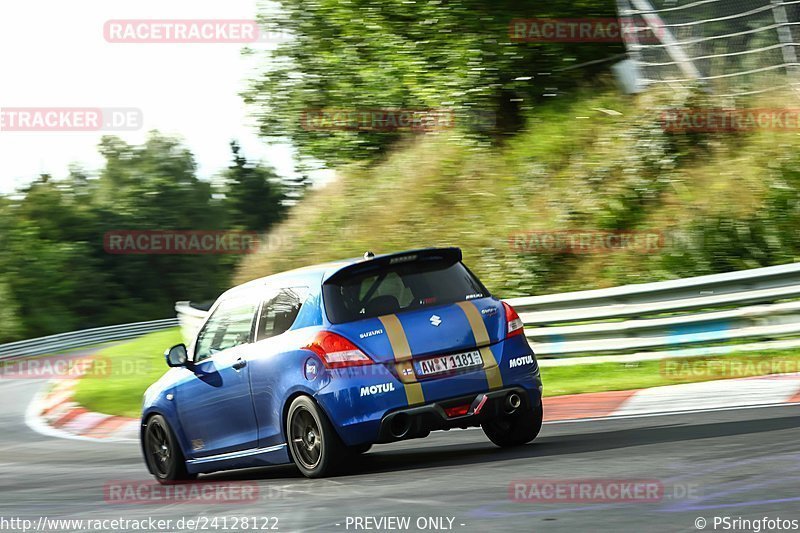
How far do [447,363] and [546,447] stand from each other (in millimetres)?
1139

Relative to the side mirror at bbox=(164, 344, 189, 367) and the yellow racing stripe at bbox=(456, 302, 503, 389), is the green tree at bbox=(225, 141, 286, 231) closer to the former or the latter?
the side mirror at bbox=(164, 344, 189, 367)

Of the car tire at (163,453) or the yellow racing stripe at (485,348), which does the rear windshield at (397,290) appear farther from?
the car tire at (163,453)

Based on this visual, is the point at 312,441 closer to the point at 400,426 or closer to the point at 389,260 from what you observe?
the point at 400,426

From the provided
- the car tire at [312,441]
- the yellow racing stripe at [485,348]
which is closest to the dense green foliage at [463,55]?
the yellow racing stripe at [485,348]

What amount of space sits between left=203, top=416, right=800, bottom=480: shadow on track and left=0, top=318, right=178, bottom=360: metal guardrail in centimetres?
3221

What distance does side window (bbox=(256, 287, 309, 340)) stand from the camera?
8.18m

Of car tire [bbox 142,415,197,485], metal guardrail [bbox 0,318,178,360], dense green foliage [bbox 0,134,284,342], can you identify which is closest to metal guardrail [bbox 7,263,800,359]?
car tire [bbox 142,415,197,485]

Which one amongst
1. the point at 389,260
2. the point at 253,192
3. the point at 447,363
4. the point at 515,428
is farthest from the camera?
the point at 253,192

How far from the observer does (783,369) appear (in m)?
11.2

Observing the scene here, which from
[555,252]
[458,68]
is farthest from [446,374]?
[458,68]

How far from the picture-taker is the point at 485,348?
7.96 m

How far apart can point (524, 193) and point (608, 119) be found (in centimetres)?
179

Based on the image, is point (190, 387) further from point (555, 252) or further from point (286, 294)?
point (555, 252)

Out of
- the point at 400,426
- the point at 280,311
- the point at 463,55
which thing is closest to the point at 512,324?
the point at 400,426
